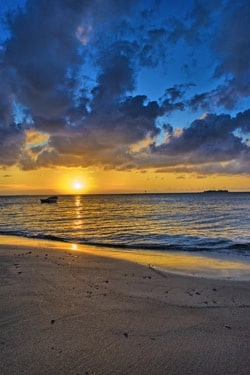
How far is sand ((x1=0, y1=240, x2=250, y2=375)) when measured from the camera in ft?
13.3

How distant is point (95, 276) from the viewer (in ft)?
29.4

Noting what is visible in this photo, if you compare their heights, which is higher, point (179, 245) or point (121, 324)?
point (121, 324)

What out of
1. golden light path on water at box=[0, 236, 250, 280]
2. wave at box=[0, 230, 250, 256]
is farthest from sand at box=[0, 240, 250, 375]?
wave at box=[0, 230, 250, 256]

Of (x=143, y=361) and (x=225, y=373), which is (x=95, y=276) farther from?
(x=225, y=373)

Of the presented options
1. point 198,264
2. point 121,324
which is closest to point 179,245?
point 198,264

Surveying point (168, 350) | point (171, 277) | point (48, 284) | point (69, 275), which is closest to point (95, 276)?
point (69, 275)

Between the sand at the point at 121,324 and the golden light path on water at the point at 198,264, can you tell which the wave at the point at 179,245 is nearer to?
the golden light path on water at the point at 198,264

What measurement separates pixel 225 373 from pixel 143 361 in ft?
3.69

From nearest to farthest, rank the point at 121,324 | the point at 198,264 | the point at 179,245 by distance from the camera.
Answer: the point at 121,324 → the point at 198,264 → the point at 179,245

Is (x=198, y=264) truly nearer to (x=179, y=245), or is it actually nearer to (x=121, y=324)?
(x=179, y=245)

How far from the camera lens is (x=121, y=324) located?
17.4 feet

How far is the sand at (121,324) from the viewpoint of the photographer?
405cm

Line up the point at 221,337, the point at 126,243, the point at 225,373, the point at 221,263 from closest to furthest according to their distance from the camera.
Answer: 1. the point at 225,373
2. the point at 221,337
3. the point at 221,263
4. the point at 126,243

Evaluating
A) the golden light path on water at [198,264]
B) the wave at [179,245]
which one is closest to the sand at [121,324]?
the golden light path on water at [198,264]
